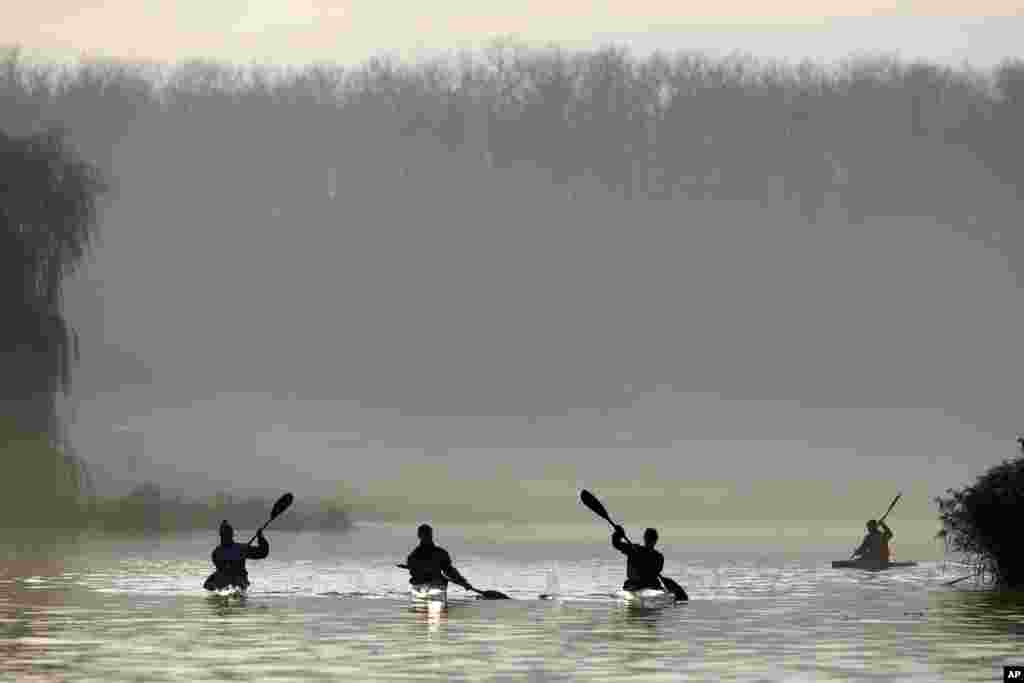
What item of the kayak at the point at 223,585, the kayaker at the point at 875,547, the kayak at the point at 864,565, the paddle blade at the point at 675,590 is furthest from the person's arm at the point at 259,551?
the kayaker at the point at 875,547

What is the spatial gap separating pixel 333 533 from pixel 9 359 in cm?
1691

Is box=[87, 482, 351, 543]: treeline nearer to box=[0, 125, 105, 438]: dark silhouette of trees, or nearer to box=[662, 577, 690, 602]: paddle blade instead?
box=[0, 125, 105, 438]: dark silhouette of trees

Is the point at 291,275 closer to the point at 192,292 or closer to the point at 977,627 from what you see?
the point at 192,292

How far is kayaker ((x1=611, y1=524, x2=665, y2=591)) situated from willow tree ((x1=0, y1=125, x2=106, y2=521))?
979 inches

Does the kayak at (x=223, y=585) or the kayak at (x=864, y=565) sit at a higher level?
the kayak at (x=864, y=565)

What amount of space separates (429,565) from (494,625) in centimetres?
640

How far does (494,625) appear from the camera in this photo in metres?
40.8

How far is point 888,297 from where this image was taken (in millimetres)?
132000

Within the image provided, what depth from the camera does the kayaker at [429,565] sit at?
154 ft

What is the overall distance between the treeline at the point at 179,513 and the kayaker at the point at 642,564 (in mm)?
26978

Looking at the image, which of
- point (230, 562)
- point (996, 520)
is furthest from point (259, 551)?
point (996, 520)

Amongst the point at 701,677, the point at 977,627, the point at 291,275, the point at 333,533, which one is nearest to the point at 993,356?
the point at 291,275

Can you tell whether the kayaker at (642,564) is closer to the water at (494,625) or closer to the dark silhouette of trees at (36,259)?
the water at (494,625)

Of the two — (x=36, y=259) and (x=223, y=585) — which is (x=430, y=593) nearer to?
(x=223, y=585)
